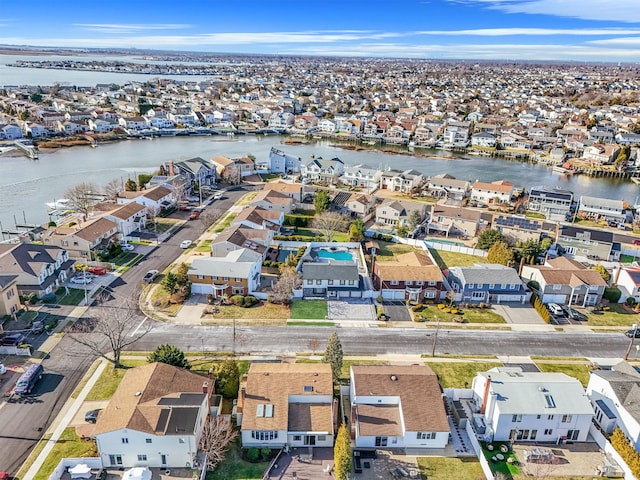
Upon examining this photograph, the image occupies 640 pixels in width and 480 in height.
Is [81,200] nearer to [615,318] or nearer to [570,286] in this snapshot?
[570,286]

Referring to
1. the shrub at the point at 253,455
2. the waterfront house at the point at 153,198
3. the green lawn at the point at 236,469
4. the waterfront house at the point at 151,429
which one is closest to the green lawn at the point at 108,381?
the waterfront house at the point at 151,429

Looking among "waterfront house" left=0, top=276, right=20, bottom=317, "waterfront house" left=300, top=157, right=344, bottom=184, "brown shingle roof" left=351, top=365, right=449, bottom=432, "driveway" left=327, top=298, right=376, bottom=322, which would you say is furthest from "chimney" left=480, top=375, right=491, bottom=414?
"waterfront house" left=300, top=157, right=344, bottom=184

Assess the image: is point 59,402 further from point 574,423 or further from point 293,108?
point 293,108

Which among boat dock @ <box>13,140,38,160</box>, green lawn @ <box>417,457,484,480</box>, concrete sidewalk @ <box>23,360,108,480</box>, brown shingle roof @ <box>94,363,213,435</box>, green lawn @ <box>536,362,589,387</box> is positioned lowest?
boat dock @ <box>13,140,38,160</box>

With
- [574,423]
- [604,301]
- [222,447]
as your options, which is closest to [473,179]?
[604,301]

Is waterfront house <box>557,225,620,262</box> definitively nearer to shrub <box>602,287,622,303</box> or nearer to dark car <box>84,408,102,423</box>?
shrub <box>602,287,622,303</box>

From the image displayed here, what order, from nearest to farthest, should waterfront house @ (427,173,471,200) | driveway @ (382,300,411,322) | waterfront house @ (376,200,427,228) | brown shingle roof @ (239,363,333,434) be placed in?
brown shingle roof @ (239,363,333,434)
driveway @ (382,300,411,322)
waterfront house @ (376,200,427,228)
waterfront house @ (427,173,471,200)

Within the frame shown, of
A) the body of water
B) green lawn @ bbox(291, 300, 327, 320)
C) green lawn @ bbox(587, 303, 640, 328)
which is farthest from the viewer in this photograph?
the body of water
